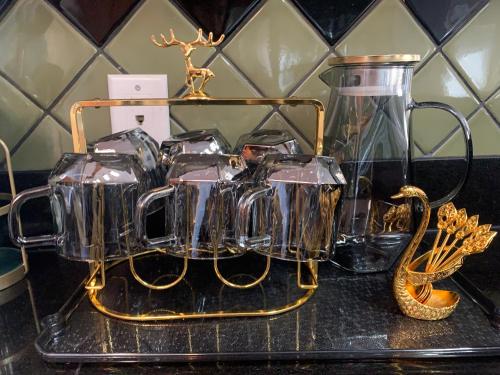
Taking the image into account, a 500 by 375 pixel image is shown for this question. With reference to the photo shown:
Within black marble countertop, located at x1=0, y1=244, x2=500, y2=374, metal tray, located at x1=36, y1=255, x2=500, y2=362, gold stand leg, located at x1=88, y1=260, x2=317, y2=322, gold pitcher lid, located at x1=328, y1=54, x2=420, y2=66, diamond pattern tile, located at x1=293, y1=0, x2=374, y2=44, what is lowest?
black marble countertop, located at x1=0, y1=244, x2=500, y2=374

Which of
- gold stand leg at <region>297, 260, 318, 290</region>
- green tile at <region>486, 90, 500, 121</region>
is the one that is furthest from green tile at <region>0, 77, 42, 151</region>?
green tile at <region>486, 90, 500, 121</region>

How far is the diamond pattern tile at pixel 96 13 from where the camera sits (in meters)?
0.56

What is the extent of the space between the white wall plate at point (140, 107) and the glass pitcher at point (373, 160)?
25cm

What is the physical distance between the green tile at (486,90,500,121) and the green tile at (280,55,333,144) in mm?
255

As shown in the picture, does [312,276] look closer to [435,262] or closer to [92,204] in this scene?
[435,262]

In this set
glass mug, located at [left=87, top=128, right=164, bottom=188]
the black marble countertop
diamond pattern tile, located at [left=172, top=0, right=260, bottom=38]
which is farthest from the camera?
diamond pattern tile, located at [left=172, top=0, right=260, bottom=38]

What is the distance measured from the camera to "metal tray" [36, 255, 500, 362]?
0.37 metres

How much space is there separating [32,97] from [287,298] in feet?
1.52

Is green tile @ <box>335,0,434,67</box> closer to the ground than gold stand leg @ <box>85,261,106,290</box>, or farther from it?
farther from it

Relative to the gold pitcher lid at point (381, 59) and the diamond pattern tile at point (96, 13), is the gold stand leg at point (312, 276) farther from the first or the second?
the diamond pattern tile at point (96, 13)

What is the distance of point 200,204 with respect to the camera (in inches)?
15.7

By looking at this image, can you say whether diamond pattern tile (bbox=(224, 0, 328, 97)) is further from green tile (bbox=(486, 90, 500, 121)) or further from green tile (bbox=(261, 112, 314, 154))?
green tile (bbox=(486, 90, 500, 121))

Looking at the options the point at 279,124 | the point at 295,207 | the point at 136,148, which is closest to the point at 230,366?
the point at 295,207

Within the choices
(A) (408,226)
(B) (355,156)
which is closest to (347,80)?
(B) (355,156)
